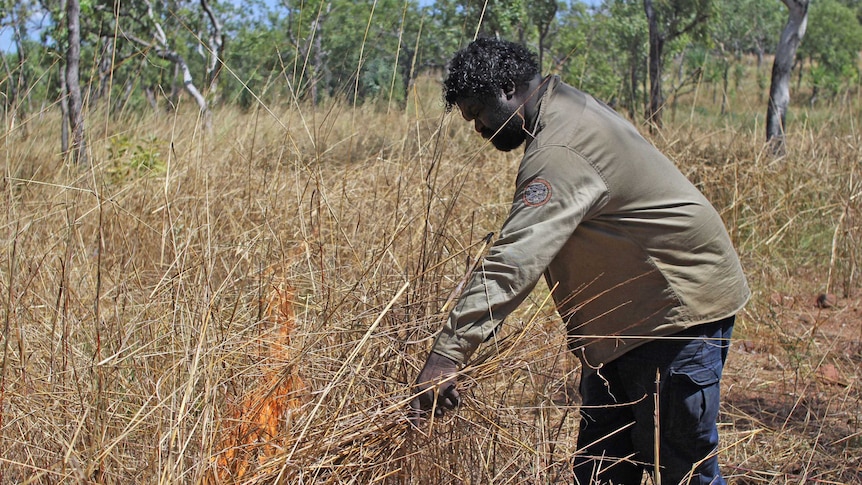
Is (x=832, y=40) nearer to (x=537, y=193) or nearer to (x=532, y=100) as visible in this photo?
(x=532, y=100)

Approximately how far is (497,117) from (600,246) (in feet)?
1.32

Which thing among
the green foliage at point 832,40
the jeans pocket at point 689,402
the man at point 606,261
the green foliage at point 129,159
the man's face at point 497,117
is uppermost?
the green foliage at point 832,40

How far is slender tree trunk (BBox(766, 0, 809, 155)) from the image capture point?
6758mm

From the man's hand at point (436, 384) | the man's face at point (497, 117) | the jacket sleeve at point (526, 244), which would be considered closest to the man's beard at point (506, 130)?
the man's face at point (497, 117)

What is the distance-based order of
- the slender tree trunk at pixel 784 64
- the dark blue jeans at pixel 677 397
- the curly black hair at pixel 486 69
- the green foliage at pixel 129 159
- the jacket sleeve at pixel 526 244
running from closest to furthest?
the jacket sleeve at pixel 526 244
the curly black hair at pixel 486 69
the dark blue jeans at pixel 677 397
the green foliage at pixel 129 159
the slender tree trunk at pixel 784 64

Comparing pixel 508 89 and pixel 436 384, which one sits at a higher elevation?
pixel 508 89

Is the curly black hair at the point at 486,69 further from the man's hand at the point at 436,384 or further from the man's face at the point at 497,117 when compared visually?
the man's hand at the point at 436,384

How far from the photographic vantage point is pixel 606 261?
204cm

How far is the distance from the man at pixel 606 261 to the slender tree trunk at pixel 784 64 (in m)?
4.87

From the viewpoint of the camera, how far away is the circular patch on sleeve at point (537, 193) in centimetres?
179

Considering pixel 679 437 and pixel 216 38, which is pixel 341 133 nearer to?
pixel 216 38

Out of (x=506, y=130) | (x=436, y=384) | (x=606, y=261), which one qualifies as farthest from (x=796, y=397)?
(x=436, y=384)

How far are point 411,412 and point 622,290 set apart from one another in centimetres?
62

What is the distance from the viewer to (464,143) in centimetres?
659
